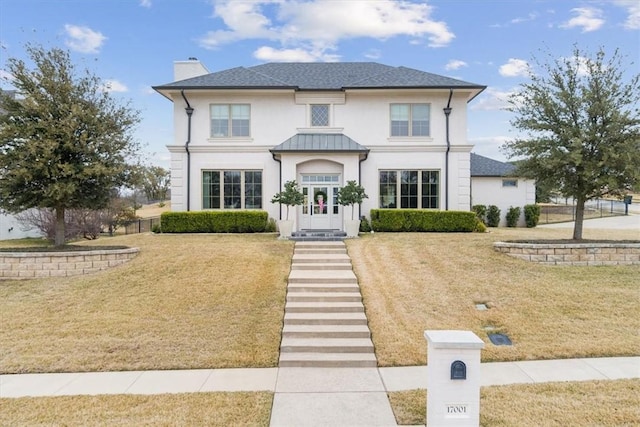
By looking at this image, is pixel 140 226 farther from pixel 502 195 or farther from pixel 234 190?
pixel 502 195

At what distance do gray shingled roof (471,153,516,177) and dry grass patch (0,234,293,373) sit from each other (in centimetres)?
1722

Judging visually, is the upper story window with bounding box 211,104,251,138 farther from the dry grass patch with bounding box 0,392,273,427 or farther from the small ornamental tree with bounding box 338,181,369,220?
the dry grass patch with bounding box 0,392,273,427

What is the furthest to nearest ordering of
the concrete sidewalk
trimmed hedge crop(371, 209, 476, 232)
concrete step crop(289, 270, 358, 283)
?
trimmed hedge crop(371, 209, 476, 232) → concrete step crop(289, 270, 358, 283) → the concrete sidewalk

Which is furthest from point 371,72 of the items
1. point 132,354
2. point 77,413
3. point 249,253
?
point 77,413

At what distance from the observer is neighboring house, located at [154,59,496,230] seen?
17328mm

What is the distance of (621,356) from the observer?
6801mm

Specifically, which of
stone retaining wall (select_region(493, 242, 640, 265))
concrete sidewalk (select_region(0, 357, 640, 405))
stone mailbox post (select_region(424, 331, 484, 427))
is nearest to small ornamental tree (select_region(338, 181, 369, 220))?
stone retaining wall (select_region(493, 242, 640, 265))

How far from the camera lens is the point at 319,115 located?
17.7 metres

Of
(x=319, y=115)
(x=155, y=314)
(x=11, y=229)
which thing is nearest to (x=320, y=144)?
(x=319, y=115)

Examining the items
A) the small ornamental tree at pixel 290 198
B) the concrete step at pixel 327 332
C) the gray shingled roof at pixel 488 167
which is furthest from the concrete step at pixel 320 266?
the gray shingled roof at pixel 488 167

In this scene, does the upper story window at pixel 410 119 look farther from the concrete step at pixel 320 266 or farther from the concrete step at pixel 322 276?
the concrete step at pixel 322 276

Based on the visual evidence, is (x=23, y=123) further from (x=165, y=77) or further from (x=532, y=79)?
(x=532, y=79)

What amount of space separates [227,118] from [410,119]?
8333mm

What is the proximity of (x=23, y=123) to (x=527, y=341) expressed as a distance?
48.2 ft
